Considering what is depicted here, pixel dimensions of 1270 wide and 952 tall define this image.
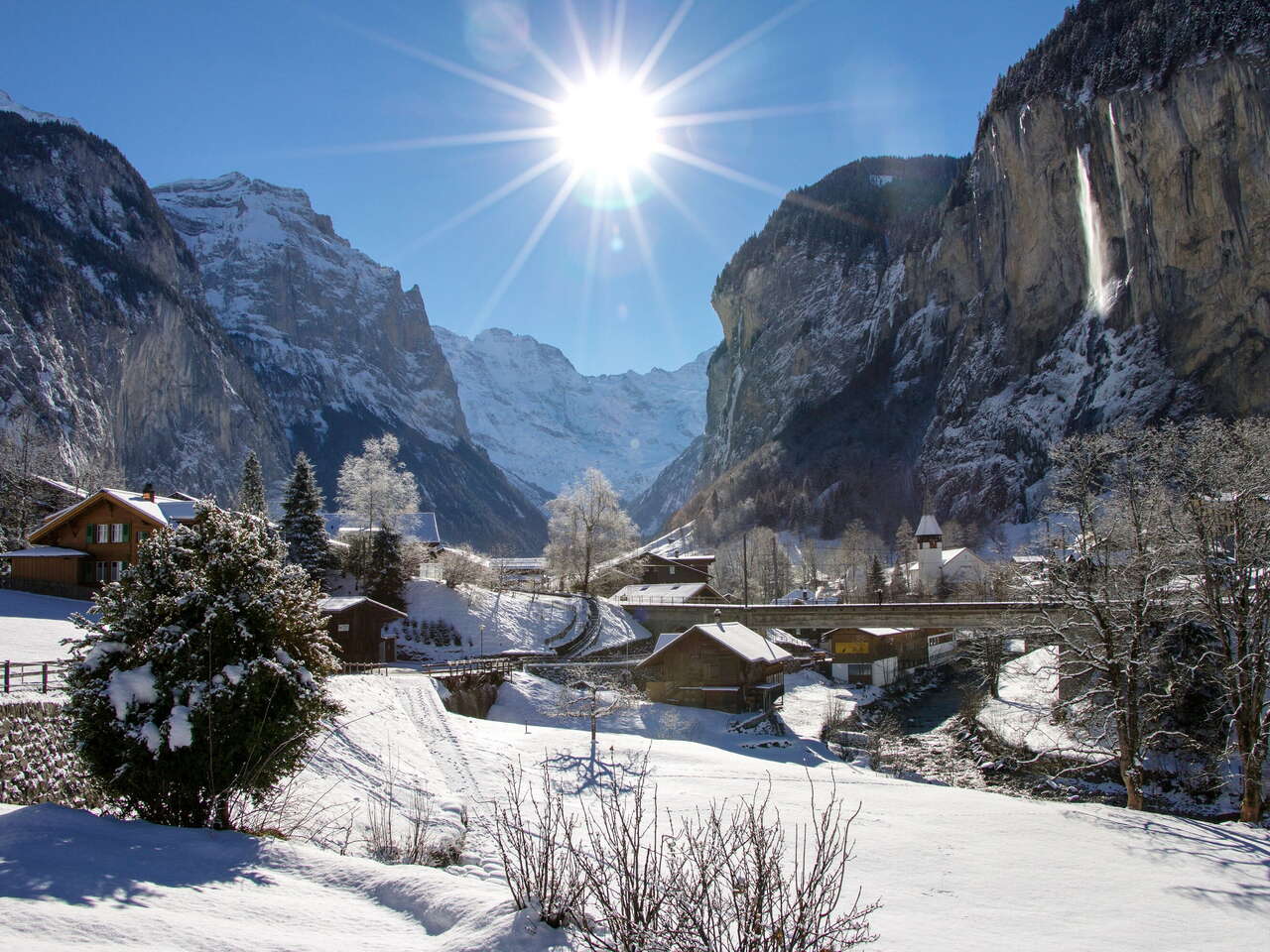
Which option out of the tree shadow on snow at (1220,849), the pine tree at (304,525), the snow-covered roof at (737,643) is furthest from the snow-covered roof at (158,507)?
the tree shadow on snow at (1220,849)

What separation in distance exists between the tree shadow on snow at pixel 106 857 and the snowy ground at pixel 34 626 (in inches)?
489

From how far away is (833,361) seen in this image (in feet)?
590

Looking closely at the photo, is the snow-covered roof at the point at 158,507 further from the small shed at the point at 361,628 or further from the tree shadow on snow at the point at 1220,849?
the tree shadow on snow at the point at 1220,849

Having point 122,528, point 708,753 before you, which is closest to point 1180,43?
point 708,753

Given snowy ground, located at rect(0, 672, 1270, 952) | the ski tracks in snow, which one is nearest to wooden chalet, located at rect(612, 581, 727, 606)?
the ski tracks in snow

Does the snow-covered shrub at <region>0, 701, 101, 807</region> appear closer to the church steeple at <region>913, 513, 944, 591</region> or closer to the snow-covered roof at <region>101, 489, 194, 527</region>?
the snow-covered roof at <region>101, 489, 194, 527</region>

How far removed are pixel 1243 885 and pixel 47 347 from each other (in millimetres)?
134277

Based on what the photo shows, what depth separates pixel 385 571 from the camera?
161 feet

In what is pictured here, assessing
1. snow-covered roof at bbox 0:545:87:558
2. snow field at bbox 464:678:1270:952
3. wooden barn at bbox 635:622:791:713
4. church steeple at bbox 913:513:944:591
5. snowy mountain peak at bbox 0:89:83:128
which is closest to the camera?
snow field at bbox 464:678:1270:952

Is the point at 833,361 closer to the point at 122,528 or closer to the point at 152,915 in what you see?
the point at 122,528

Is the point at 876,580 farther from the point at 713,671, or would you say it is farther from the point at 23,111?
the point at 23,111

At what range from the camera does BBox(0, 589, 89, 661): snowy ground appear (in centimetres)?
2547

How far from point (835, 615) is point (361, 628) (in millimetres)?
30063

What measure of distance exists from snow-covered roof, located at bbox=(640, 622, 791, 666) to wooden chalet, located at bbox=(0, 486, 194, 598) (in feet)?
91.1
